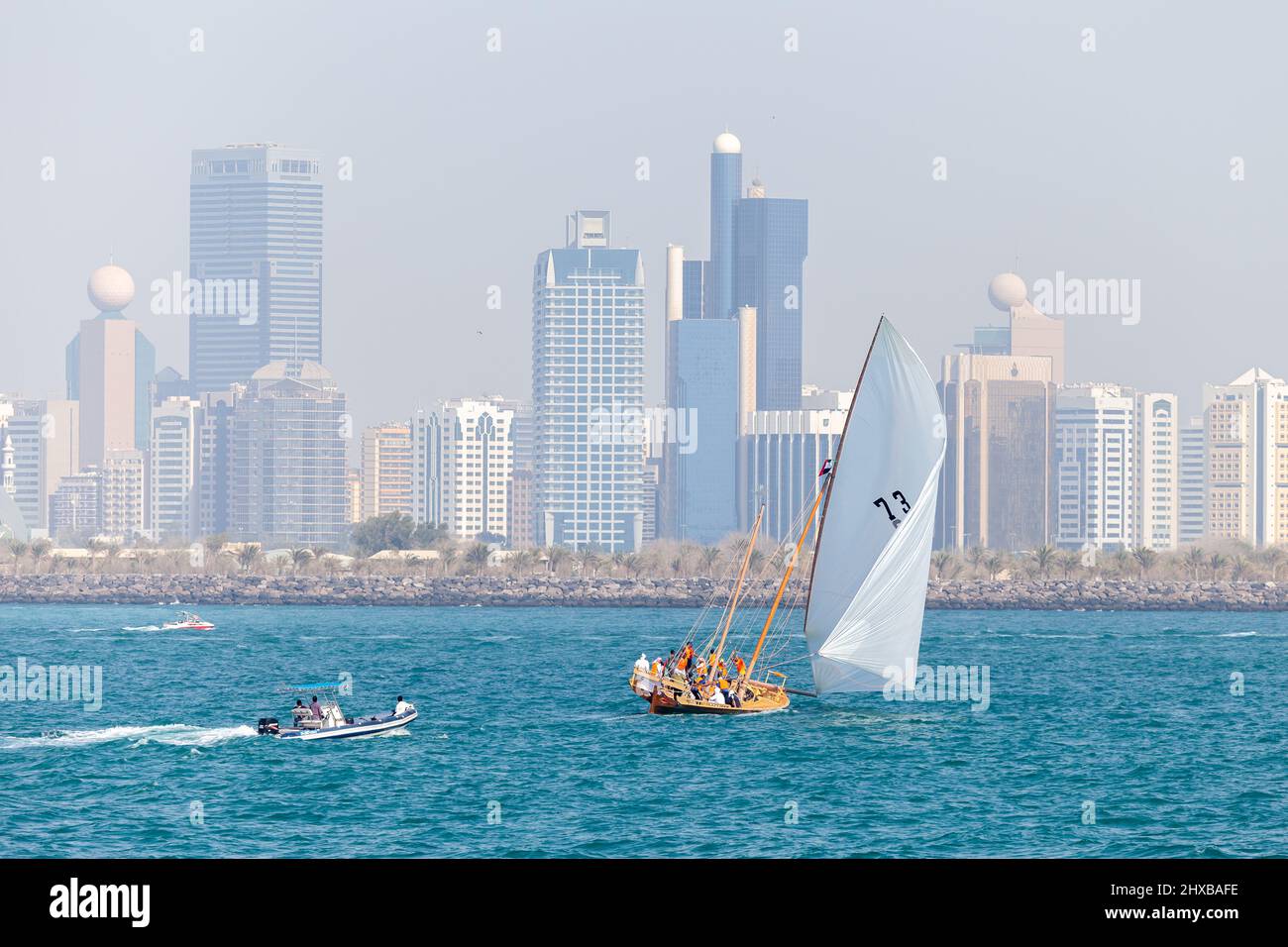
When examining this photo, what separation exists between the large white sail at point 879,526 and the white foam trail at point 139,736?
19.6 m

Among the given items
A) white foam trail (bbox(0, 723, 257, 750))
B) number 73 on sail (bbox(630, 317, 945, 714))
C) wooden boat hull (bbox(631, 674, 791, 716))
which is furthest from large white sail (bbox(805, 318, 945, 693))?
white foam trail (bbox(0, 723, 257, 750))

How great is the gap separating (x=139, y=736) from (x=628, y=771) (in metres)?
18.9

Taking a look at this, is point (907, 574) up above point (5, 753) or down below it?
above

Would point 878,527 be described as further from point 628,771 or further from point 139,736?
point 139,736

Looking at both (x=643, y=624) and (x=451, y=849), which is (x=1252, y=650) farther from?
(x=451, y=849)

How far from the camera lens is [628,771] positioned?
170 ft

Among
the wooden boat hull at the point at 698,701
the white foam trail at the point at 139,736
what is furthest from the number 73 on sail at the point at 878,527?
the white foam trail at the point at 139,736

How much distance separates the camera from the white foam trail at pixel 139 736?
5922 centimetres

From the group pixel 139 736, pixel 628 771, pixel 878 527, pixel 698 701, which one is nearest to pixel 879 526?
pixel 878 527
